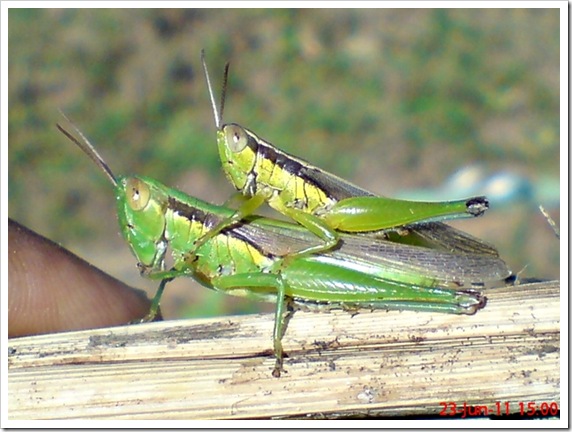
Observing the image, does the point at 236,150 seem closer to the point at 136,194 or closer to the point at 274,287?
the point at 136,194

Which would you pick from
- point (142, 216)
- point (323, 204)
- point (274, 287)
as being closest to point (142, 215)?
point (142, 216)

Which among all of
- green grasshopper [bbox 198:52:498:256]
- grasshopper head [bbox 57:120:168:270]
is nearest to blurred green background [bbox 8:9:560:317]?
green grasshopper [bbox 198:52:498:256]

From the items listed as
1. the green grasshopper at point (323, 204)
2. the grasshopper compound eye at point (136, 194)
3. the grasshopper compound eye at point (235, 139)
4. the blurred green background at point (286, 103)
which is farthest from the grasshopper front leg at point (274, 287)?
the blurred green background at point (286, 103)

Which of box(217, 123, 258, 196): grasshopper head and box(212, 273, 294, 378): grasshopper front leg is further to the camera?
box(217, 123, 258, 196): grasshopper head

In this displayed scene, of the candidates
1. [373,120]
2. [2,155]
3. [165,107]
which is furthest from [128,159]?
[2,155]

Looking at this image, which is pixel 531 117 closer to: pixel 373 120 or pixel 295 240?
pixel 373 120

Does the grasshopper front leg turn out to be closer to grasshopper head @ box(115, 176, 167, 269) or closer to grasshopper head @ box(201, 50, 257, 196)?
grasshopper head @ box(115, 176, 167, 269)
